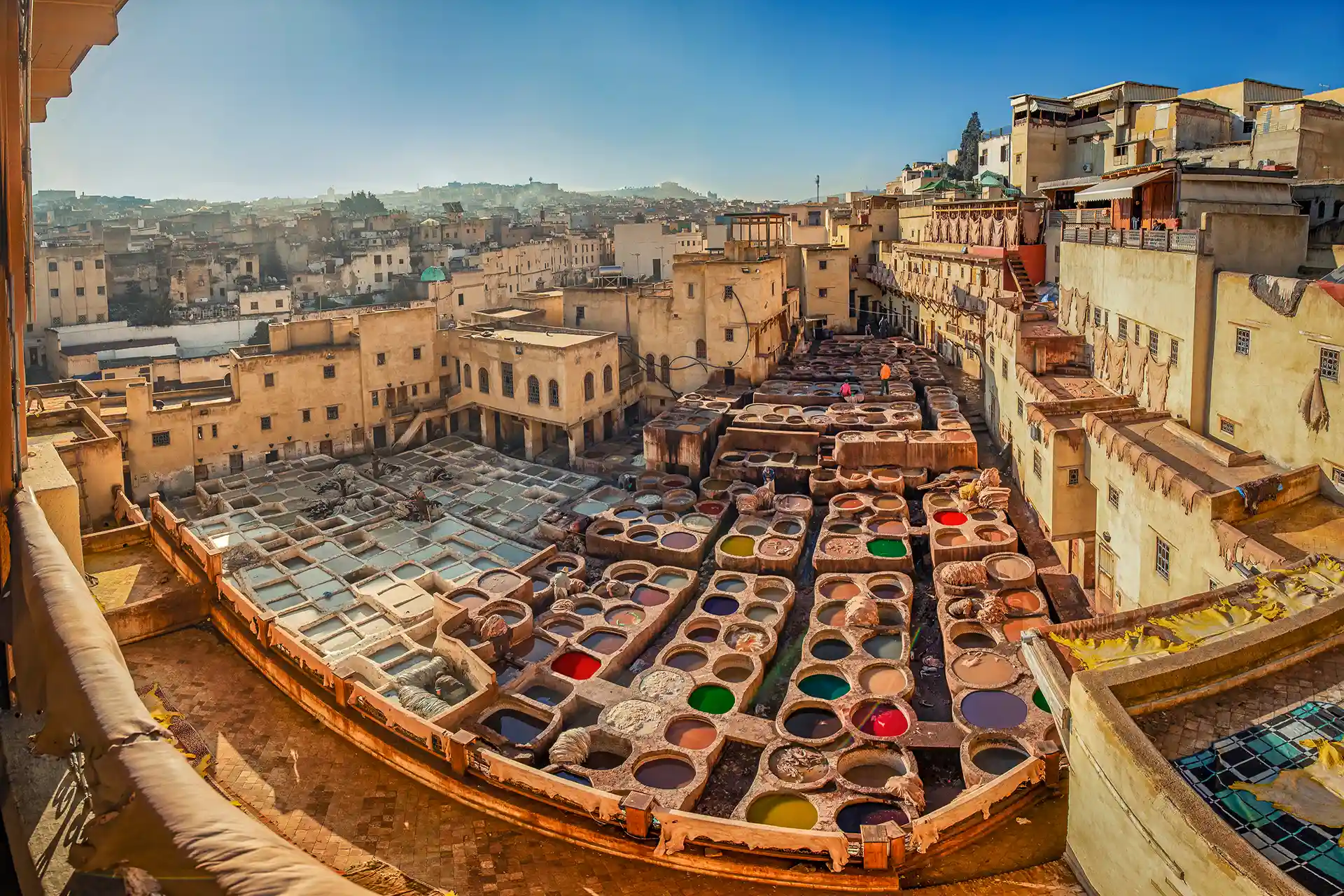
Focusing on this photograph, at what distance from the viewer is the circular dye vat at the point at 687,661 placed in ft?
67.1

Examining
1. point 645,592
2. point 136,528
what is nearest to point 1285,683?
point 136,528

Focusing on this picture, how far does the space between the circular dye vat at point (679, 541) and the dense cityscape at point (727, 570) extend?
11cm

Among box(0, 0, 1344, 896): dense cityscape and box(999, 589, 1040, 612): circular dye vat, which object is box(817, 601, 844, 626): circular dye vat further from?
box(999, 589, 1040, 612): circular dye vat

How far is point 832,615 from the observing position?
22.0m

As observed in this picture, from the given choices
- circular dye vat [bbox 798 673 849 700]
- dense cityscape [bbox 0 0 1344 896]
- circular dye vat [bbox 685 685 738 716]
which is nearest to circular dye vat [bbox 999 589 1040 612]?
dense cityscape [bbox 0 0 1344 896]

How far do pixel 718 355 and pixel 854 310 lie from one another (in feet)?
57.3

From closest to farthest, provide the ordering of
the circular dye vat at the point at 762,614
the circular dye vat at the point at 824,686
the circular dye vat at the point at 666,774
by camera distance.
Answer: the circular dye vat at the point at 666,774, the circular dye vat at the point at 824,686, the circular dye vat at the point at 762,614

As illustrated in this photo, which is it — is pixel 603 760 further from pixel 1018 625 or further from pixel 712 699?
pixel 1018 625

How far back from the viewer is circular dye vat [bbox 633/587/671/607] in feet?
76.2

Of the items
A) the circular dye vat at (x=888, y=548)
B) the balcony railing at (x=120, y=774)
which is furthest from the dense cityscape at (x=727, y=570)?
the circular dye vat at (x=888, y=548)

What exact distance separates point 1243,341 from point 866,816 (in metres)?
11.2

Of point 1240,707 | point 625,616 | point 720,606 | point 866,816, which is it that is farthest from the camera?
point 720,606

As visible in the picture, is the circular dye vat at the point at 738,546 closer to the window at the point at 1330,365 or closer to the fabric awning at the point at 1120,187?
the window at the point at 1330,365

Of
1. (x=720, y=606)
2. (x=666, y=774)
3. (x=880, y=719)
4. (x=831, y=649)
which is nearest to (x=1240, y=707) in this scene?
(x=880, y=719)
